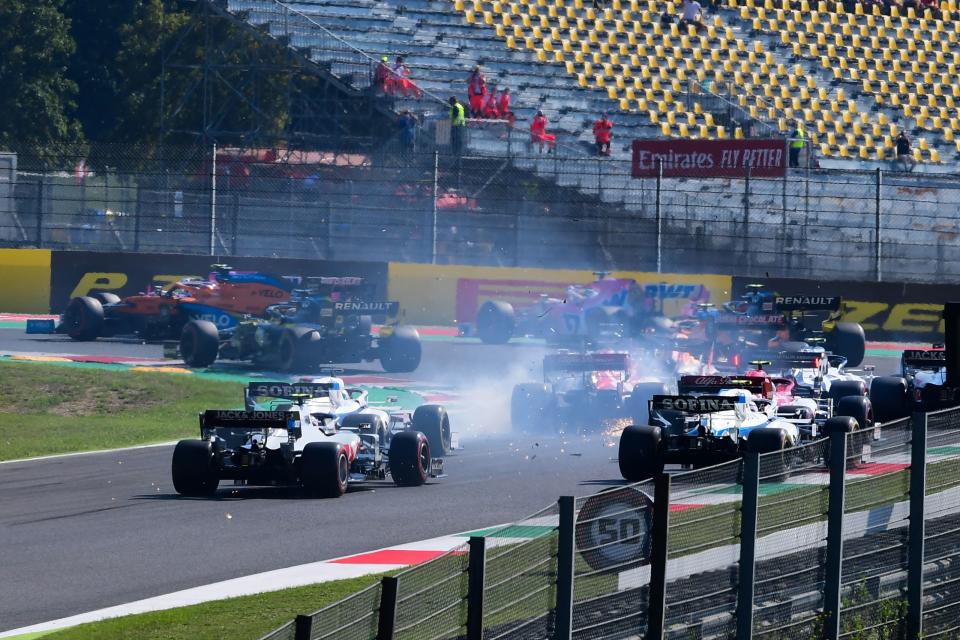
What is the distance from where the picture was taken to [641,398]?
848 inches

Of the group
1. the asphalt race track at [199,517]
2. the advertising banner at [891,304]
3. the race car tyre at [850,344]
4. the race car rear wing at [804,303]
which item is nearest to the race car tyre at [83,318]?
the asphalt race track at [199,517]

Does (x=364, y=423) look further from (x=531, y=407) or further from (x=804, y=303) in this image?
(x=804, y=303)

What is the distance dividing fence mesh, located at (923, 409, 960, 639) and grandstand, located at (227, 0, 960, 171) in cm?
2970

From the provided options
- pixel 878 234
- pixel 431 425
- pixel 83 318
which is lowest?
pixel 431 425

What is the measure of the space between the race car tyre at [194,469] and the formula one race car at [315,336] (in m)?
10.7

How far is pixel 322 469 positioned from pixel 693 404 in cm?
384

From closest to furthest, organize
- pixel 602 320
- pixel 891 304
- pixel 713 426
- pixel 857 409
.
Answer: pixel 713 426 → pixel 857 409 → pixel 602 320 → pixel 891 304

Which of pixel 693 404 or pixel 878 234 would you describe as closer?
pixel 693 404

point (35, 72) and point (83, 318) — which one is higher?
Answer: point (35, 72)

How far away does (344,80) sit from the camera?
131 ft

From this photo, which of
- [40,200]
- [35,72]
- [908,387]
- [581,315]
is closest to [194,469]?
[908,387]

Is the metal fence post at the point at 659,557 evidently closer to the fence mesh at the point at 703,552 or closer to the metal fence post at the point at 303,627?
the fence mesh at the point at 703,552

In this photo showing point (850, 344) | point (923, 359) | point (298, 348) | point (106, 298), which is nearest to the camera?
point (923, 359)

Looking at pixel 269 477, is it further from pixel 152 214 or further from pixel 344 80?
pixel 344 80
